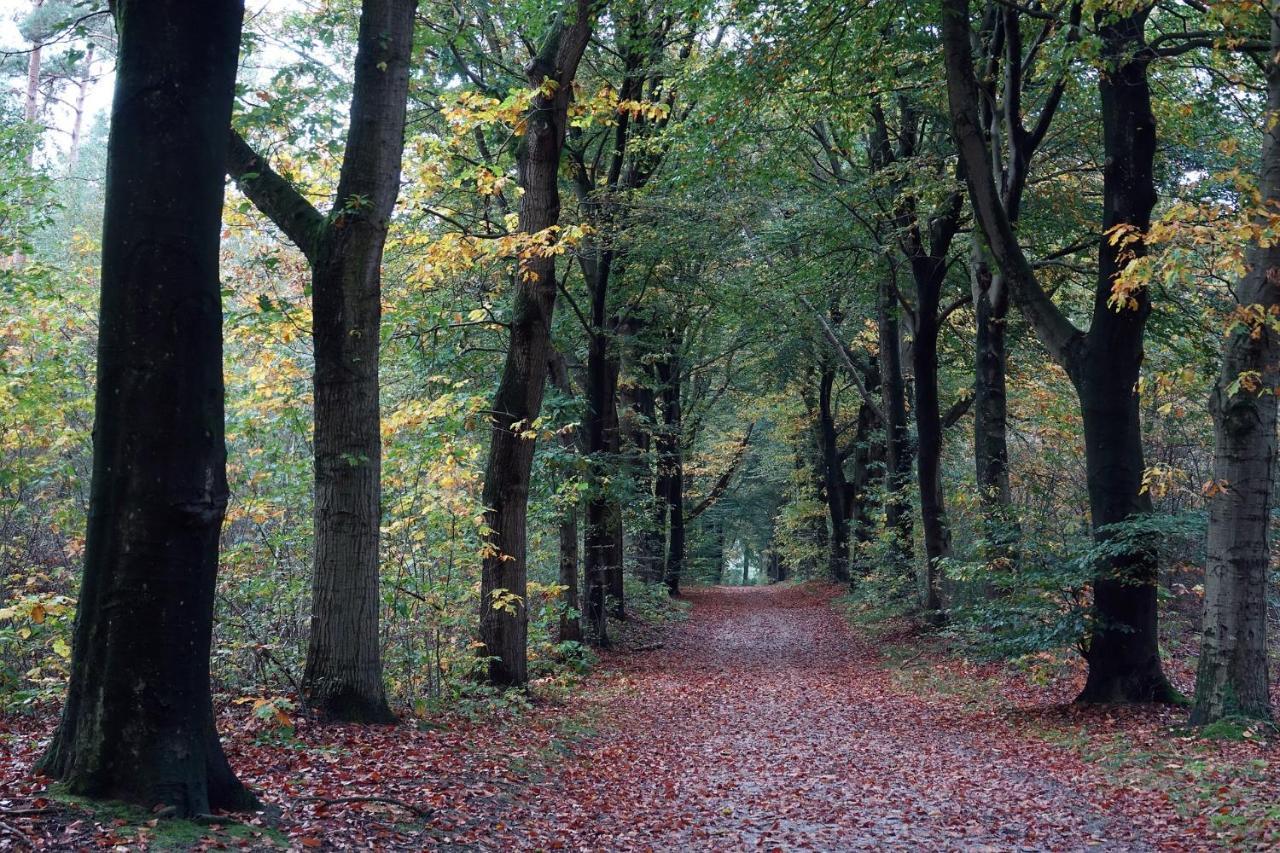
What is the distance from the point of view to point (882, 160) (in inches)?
727

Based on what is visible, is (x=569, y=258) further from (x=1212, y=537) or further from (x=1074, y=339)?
(x=1212, y=537)

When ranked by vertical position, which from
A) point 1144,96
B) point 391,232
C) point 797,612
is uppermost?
point 1144,96

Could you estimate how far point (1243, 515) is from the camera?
27.9ft

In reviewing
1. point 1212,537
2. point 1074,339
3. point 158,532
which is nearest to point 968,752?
point 1212,537

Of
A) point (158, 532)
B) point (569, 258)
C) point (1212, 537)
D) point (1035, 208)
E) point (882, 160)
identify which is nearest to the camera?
point (158, 532)

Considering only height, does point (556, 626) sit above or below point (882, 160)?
below

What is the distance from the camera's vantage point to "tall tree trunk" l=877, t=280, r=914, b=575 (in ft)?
71.7

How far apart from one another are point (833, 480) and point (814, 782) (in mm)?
24057

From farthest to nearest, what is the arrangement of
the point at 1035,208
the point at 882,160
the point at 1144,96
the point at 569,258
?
the point at 882,160 < the point at 569,258 < the point at 1035,208 < the point at 1144,96

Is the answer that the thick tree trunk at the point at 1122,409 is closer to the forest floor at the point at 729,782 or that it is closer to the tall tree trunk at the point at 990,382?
the forest floor at the point at 729,782

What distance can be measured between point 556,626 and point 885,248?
9.16 meters

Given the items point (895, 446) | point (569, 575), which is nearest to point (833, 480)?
point (895, 446)

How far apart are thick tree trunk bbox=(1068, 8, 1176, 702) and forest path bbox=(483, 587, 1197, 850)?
1605 millimetres

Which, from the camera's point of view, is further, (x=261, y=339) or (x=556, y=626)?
(x=556, y=626)
